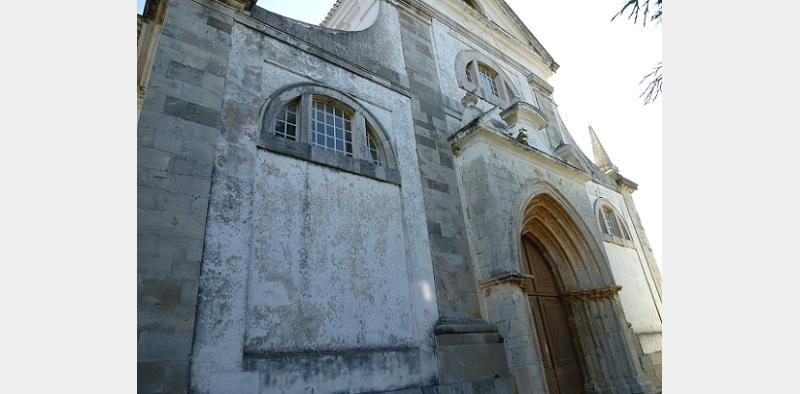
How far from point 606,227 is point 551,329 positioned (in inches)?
184

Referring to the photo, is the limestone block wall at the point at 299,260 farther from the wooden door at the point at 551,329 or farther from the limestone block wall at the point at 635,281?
the limestone block wall at the point at 635,281

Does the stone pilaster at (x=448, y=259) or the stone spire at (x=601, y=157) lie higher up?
the stone spire at (x=601, y=157)

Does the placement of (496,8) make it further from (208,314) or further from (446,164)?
(208,314)

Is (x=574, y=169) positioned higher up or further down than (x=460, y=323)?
higher up

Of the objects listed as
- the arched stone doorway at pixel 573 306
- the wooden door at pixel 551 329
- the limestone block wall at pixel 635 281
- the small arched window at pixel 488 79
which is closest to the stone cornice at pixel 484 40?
the small arched window at pixel 488 79

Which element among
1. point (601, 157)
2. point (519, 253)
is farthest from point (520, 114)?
point (601, 157)

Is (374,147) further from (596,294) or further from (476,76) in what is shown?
(596,294)

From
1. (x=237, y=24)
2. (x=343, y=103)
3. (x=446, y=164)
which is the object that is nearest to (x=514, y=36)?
(x=446, y=164)

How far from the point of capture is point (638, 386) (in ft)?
21.7

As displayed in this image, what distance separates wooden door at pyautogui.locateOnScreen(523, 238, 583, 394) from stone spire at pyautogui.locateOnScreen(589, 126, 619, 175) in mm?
6098

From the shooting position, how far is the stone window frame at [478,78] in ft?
29.8

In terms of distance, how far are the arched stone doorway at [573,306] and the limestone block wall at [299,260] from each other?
2.57 m

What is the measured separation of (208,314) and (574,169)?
7354 mm

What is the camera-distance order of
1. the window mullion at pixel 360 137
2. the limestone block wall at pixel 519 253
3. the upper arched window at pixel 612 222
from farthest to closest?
the upper arched window at pixel 612 222
the window mullion at pixel 360 137
the limestone block wall at pixel 519 253
